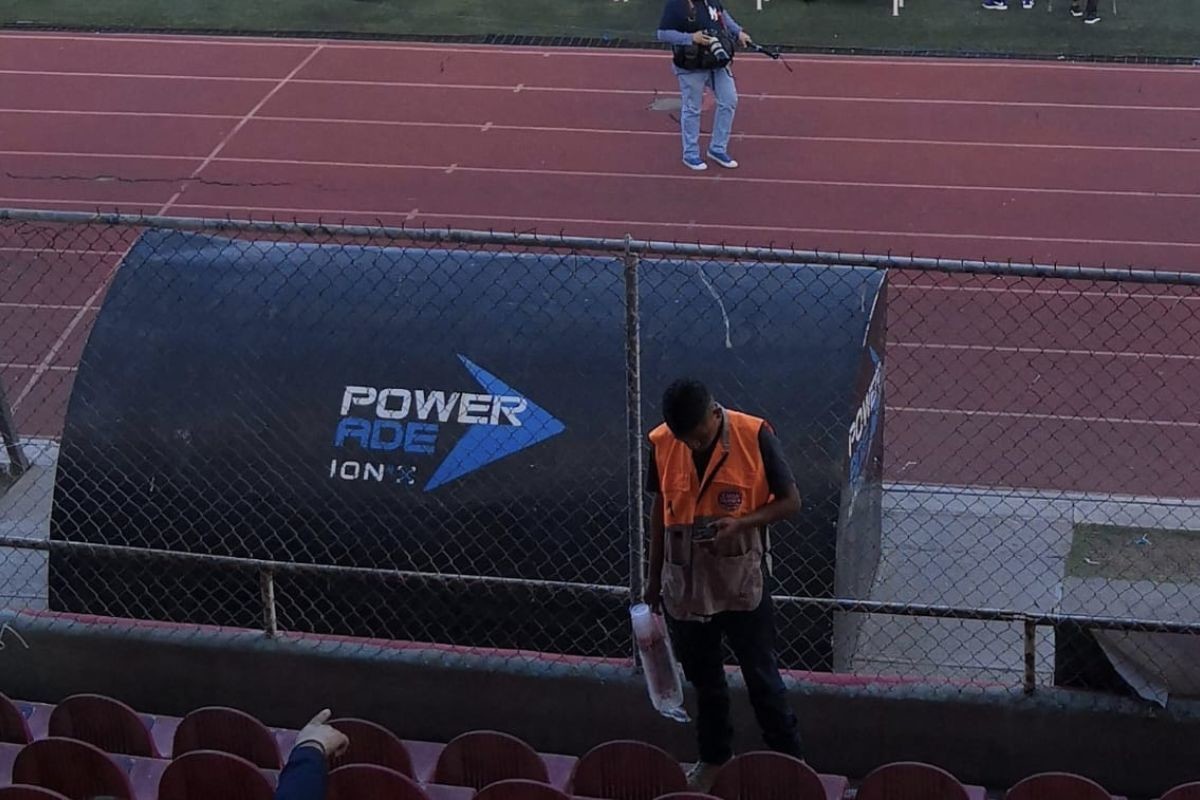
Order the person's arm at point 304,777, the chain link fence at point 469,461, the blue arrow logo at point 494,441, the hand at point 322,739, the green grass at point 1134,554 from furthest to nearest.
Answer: the green grass at point 1134,554, the blue arrow logo at point 494,441, the chain link fence at point 469,461, the hand at point 322,739, the person's arm at point 304,777

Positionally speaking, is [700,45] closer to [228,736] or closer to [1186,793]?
[228,736]

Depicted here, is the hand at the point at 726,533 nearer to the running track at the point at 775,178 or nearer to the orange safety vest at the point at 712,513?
the orange safety vest at the point at 712,513

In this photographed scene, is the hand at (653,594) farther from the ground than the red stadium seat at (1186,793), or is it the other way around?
the hand at (653,594)

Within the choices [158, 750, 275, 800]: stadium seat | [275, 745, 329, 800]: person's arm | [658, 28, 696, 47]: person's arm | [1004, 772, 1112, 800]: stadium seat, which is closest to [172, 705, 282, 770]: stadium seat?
[158, 750, 275, 800]: stadium seat

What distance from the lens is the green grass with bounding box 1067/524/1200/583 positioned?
6.74m

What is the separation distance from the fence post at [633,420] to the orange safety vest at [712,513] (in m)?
0.41

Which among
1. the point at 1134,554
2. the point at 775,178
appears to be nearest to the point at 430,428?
the point at 1134,554

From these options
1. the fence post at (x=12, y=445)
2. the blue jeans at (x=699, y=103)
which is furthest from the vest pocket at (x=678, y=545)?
the blue jeans at (x=699, y=103)

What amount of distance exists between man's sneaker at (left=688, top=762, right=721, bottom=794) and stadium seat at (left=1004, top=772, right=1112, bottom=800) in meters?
0.95

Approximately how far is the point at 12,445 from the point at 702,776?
4860 millimetres

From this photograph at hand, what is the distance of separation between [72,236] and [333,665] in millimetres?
7655

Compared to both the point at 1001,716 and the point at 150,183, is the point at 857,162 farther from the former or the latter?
the point at 1001,716

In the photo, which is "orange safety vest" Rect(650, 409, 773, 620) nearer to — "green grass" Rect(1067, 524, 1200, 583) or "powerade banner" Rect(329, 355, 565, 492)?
"powerade banner" Rect(329, 355, 565, 492)

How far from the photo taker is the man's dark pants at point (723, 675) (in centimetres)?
493
